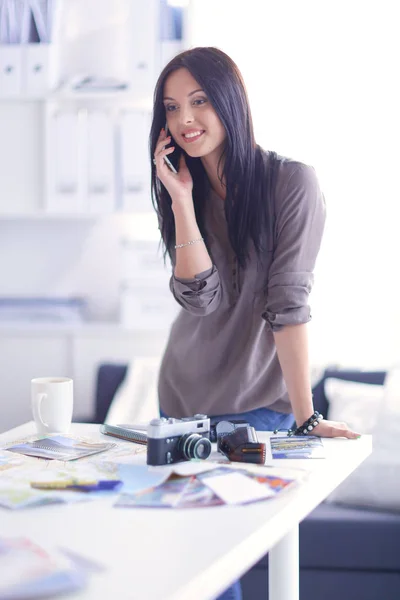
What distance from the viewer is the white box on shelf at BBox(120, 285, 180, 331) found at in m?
3.00

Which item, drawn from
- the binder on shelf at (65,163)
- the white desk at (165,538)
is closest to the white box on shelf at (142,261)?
the binder on shelf at (65,163)

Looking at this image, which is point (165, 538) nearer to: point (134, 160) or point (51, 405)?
point (51, 405)

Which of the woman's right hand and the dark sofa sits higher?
the woman's right hand

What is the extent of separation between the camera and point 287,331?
1.43 metres

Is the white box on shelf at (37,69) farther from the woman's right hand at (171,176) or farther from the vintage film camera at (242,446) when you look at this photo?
the vintage film camera at (242,446)

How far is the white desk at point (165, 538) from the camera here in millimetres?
651

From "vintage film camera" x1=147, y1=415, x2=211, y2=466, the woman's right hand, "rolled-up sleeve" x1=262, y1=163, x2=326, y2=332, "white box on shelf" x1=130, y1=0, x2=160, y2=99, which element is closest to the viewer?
"vintage film camera" x1=147, y1=415, x2=211, y2=466

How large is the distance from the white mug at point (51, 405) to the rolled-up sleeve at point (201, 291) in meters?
0.31

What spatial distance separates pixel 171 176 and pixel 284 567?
79 centimetres

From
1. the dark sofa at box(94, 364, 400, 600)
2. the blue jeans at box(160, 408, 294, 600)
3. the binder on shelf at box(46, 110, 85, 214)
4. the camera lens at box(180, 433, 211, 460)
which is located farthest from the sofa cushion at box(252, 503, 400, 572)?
the binder on shelf at box(46, 110, 85, 214)

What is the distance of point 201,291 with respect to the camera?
147 cm

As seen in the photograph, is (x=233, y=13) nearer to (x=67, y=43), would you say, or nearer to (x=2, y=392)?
(x=67, y=43)

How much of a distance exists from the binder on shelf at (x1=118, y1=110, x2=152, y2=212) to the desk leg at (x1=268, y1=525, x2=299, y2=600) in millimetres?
1972

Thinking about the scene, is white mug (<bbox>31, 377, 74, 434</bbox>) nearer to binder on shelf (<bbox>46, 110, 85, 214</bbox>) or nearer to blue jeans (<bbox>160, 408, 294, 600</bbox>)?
blue jeans (<bbox>160, 408, 294, 600</bbox>)
